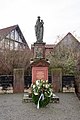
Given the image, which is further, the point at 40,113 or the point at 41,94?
the point at 41,94

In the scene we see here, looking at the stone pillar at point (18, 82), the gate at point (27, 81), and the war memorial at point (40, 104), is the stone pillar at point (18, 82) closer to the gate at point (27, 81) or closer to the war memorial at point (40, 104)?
the gate at point (27, 81)

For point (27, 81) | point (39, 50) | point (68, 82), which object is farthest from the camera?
point (27, 81)

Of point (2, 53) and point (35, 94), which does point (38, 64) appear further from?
point (2, 53)

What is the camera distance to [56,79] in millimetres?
17938

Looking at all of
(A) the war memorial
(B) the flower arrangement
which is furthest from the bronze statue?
(B) the flower arrangement

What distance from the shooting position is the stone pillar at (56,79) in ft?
58.0

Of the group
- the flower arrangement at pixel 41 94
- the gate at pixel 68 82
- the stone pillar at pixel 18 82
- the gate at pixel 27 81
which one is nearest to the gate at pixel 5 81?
the stone pillar at pixel 18 82

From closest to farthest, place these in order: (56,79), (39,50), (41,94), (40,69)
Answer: (41,94) < (40,69) < (39,50) < (56,79)

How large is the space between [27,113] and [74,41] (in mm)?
29490

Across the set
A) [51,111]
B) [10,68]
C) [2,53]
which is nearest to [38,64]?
[51,111]

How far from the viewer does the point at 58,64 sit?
870 inches

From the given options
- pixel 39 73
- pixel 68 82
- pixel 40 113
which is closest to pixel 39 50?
pixel 39 73

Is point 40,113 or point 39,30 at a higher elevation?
point 39,30

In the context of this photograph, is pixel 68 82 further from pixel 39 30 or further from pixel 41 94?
pixel 41 94
